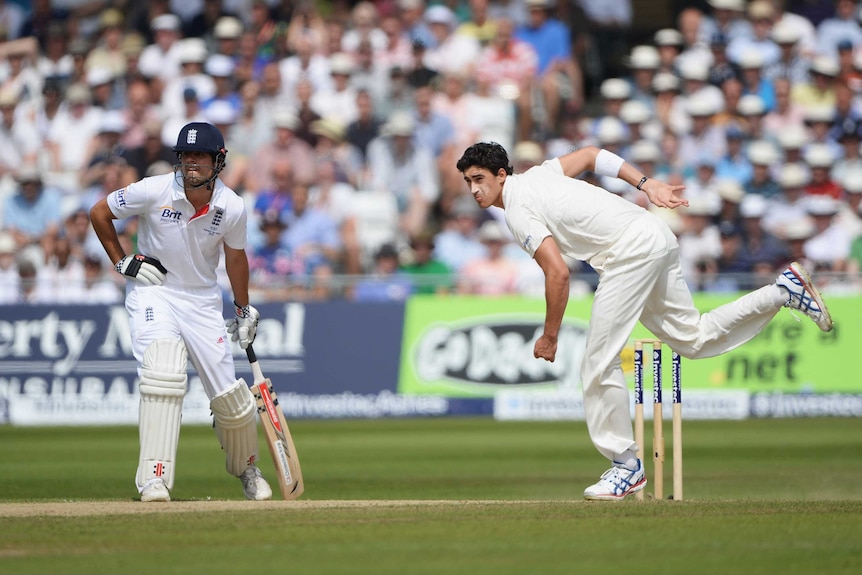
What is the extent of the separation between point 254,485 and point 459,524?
2.11 meters

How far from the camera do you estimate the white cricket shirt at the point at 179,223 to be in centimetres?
794

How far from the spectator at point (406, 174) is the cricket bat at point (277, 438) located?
827cm

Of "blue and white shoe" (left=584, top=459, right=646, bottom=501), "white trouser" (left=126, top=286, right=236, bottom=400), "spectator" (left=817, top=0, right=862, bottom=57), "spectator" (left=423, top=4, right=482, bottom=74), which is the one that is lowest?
"blue and white shoe" (left=584, top=459, right=646, bottom=501)

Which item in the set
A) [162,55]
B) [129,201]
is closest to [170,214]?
[129,201]

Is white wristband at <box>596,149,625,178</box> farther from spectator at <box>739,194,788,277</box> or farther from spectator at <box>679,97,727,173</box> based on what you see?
spectator at <box>679,97,727,173</box>

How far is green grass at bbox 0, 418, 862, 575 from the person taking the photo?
5.66m

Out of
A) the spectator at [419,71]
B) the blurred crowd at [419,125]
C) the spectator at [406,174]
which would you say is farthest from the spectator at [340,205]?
the spectator at [419,71]

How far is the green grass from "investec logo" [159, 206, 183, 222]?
5.03ft

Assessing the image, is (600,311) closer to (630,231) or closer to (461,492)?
(630,231)

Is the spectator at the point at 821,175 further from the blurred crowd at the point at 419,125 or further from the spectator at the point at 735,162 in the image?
the spectator at the point at 735,162

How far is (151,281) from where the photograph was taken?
A: 8000 millimetres

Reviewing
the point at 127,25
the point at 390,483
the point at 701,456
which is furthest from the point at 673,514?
the point at 127,25

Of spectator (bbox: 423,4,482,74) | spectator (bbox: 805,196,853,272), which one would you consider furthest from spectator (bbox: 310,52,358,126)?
spectator (bbox: 805,196,853,272)

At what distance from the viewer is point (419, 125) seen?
17281mm
